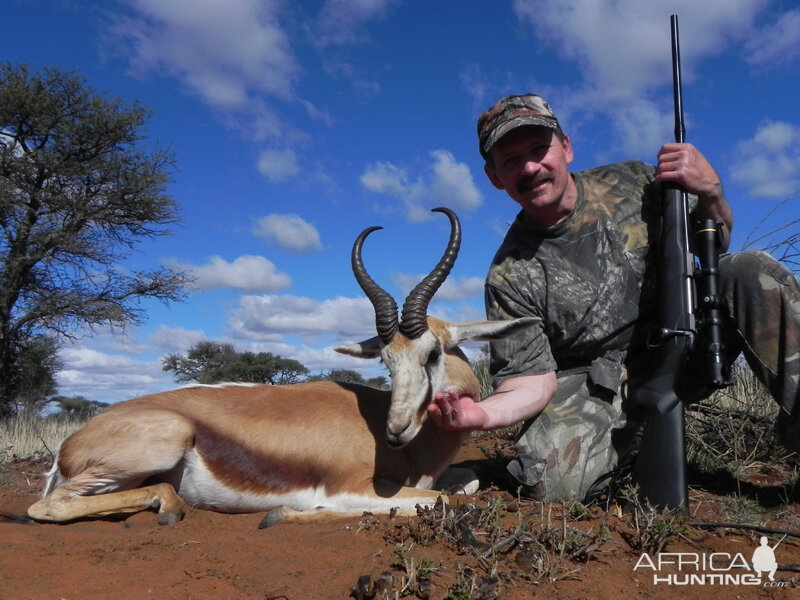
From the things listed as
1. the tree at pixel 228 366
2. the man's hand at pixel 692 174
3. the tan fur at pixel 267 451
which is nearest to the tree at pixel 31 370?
the tree at pixel 228 366

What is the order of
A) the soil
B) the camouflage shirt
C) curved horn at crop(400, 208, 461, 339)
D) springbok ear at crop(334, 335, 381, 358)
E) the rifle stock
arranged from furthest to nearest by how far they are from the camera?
springbok ear at crop(334, 335, 381, 358), the camouflage shirt, curved horn at crop(400, 208, 461, 339), the rifle stock, the soil

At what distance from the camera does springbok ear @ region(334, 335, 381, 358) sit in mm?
5078

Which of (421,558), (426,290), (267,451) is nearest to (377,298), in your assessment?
(426,290)

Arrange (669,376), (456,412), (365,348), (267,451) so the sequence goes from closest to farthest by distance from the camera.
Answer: (669,376)
(456,412)
(267,451)
(365,348)

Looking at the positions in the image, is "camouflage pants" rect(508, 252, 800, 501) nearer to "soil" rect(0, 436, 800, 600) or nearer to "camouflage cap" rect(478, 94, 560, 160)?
"soil" rect(0, 436, 800, 600)

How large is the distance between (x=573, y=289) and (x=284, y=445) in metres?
2.21

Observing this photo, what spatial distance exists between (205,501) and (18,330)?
16.3 m

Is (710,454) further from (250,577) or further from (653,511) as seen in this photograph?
(250,577)

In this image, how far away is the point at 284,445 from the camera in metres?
4.48

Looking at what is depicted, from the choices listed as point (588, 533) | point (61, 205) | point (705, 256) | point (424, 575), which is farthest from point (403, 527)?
point (61, 205)

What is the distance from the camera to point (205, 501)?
4.36 meters

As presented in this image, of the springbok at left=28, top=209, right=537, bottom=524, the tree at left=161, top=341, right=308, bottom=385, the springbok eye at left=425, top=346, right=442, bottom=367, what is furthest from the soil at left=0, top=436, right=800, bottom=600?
the tree at left=161, top=341, right=308, bottom=385

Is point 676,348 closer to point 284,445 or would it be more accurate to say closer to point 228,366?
point 284,445

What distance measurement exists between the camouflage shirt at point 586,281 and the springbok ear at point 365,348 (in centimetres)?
87
